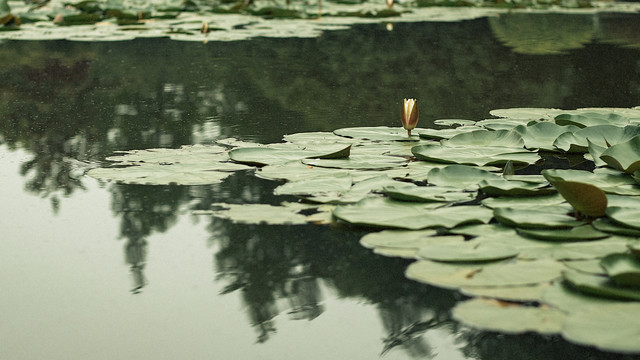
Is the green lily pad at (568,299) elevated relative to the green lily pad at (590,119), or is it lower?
lower

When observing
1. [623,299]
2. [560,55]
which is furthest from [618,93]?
[623,299]

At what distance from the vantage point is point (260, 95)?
3668 mm

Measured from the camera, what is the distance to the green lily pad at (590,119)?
2.59m

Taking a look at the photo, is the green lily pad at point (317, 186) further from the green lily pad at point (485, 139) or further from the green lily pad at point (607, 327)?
the green lily pad at point (607, 327)

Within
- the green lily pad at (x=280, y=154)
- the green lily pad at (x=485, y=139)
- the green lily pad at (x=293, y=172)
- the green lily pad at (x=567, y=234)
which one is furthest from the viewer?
the green lily pad at (x=485, y=139)

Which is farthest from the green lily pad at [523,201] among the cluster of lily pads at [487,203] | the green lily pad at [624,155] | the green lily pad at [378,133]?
the green lily pad at [378,133]

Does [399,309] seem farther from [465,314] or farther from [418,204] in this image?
[418,204]

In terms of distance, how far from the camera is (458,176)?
6.68ft

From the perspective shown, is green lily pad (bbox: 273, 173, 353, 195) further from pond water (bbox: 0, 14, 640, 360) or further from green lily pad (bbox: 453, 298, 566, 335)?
green lily pad (bbox: 453, 298, 566, 335)

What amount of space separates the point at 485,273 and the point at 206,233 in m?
0.63

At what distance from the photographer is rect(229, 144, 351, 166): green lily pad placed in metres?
2.28

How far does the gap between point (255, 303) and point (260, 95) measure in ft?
7.71

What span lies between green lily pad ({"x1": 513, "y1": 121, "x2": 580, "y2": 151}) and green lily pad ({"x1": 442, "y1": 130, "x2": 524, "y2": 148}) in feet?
0.12

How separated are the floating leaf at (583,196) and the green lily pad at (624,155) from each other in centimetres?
36
